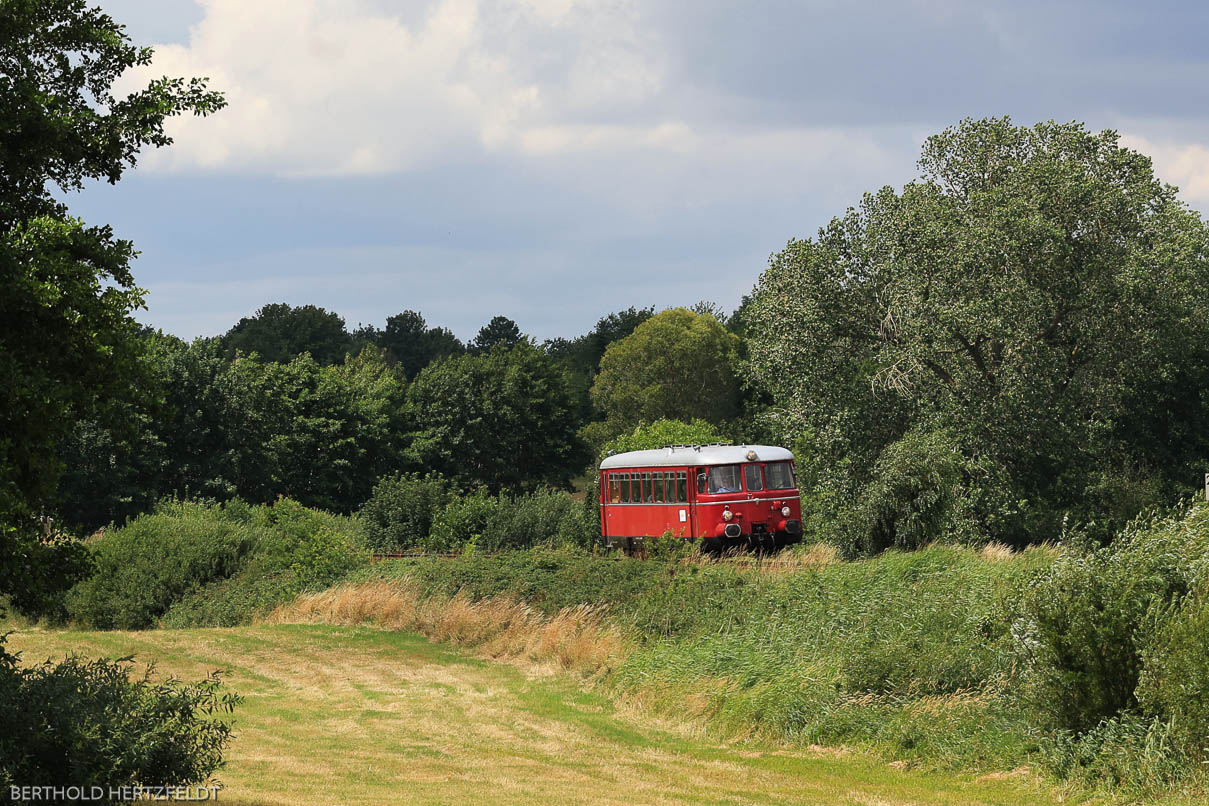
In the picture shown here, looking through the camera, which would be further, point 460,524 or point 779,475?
point 460,524

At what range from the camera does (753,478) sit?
29109 mm

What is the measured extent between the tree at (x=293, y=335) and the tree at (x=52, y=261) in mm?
85189

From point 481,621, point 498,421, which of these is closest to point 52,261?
point 481,621

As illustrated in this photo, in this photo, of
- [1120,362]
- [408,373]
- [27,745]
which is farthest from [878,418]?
[408,373]

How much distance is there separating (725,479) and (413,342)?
10293 centimetres

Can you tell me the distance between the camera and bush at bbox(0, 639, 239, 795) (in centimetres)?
782

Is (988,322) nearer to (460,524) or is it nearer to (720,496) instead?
(720,496)

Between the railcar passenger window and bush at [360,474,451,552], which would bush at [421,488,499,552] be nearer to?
bush at [360,474,451,552]

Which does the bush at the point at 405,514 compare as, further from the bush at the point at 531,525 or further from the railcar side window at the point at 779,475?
the railcar side window at the point at 779,475

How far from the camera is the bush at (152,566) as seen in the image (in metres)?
28.1

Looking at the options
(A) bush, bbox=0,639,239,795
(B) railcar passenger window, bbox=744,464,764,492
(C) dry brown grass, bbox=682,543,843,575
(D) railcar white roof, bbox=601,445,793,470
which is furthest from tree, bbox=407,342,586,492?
(A) bush, bbox=0,639,239,795

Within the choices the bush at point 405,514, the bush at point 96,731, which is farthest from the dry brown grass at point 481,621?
the bush at point 405,514

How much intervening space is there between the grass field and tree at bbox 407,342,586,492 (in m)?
45.1

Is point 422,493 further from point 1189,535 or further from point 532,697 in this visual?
point 1189,535
